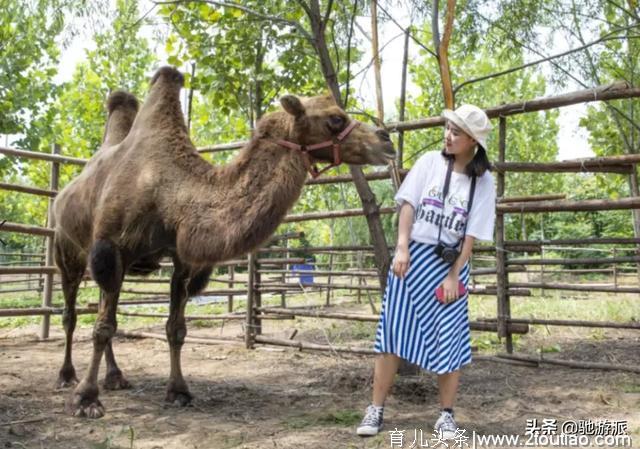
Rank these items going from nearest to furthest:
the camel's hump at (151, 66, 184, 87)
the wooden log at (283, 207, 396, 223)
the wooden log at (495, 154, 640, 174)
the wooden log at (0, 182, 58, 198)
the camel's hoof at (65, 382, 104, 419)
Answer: the camel's hoof at (65, 382, 104, 419), the camel's hump at (151, 66, 184, 87), the wooden log at (495, 154, 640, 174), the wooden log at (283, 207, 396, 223), the wooden log at (0, 182, 58, 198)

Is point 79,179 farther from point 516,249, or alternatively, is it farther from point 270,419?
point 516,249

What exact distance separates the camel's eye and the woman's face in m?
1.00

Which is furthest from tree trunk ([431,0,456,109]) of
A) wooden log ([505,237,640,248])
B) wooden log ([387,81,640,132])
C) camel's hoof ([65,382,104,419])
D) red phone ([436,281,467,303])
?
camel's hoof ([65,382,104,419])

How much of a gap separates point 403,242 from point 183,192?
1738 mm

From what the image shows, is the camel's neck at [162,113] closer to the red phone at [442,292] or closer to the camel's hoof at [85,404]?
the camel's hoof at [85,404]

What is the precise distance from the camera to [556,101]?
542 centimetres

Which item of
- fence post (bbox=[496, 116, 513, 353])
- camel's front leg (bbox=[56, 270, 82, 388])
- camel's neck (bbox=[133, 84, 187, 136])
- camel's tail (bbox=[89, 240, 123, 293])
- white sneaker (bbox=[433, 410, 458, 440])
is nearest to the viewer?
white sneaker (bbox=[433, 410, 458, 440])

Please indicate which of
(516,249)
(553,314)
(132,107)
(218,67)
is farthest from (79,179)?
(553,314)

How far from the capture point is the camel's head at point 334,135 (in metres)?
4.38

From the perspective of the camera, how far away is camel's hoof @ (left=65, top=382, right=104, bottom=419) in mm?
4395

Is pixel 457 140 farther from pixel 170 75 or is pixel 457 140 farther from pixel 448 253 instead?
pixel 170 75

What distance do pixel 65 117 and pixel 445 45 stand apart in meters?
15.3

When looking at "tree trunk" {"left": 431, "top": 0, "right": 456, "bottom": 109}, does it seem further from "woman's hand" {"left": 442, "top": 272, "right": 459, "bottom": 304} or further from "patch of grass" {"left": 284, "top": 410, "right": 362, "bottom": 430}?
"patch of grass" {"left": 284, "top": 410, "right": 362, "bottom": 430}

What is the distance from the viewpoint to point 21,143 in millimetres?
12578
